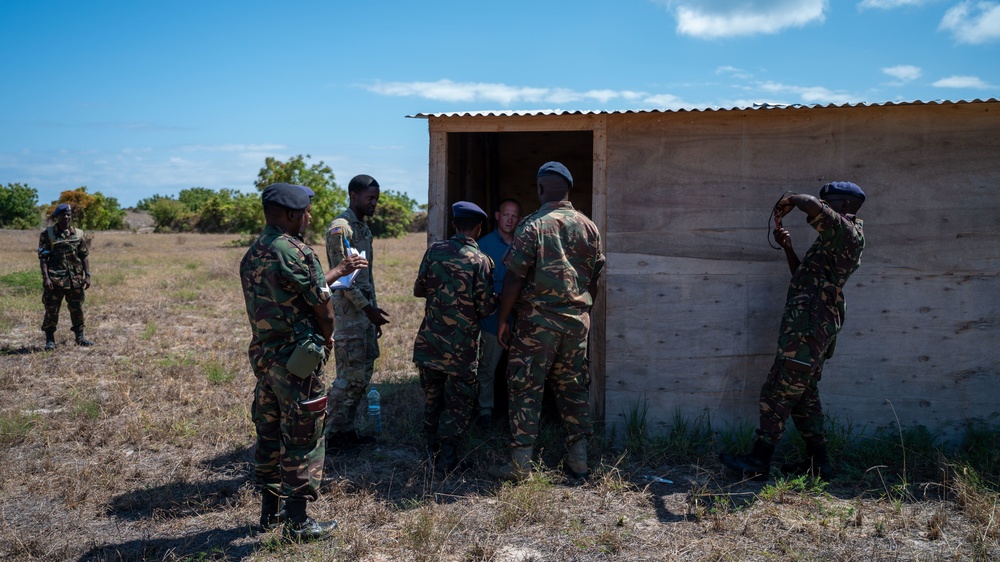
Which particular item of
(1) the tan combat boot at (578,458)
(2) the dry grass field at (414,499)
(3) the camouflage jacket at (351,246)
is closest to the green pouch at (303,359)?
(2) the dry grass field at (414,499)

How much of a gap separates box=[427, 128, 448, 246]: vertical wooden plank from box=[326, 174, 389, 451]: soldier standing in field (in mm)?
717

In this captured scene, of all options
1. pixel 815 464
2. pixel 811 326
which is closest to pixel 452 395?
pixel 811 326

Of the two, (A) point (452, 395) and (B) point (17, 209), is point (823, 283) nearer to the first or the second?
(A) point (452, 395)

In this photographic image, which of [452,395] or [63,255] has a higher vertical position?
[63,255]

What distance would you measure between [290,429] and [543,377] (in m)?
1.75

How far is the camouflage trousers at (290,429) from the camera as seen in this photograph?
13.1 feet

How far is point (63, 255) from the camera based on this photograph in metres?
9.30

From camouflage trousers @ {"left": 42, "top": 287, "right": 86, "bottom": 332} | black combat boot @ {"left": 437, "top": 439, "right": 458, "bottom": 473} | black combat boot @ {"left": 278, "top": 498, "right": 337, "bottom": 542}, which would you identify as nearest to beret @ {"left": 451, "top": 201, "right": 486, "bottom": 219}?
black combat boot @ {"left": 437, "top": 439, "right": 458, "bottom": 473}

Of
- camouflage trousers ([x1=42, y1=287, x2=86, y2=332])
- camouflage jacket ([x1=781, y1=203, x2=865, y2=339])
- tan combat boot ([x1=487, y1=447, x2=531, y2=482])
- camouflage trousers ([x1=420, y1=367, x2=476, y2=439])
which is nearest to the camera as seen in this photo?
camouflage jacket ([x1=781, y1=203, x2=865, y2=339])

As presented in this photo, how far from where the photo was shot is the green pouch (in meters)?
3.92

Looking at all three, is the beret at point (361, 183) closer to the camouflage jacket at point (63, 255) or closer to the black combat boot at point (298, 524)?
the black combat boot at point (298, 524)

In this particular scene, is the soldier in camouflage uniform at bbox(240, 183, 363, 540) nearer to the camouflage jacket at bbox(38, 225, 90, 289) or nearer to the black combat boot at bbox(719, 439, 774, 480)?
the black combat boot at bbox(719, 439, 774, 480)

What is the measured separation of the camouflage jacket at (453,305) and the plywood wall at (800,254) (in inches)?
50.1

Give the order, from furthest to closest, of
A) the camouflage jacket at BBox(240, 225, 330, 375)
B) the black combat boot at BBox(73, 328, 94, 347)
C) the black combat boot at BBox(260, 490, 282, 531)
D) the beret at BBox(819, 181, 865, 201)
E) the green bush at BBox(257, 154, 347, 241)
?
the green bush at BBox(257, 154, 347, 241) < the black combat boot at BBox(73, 328, 94, 347) < the beret at BBox(819, 181, 865, 201) < the black combat boot at BBox(260, 490, 282, 531) < the camouflage jacket at BBox(240, 225, 330, 375)
